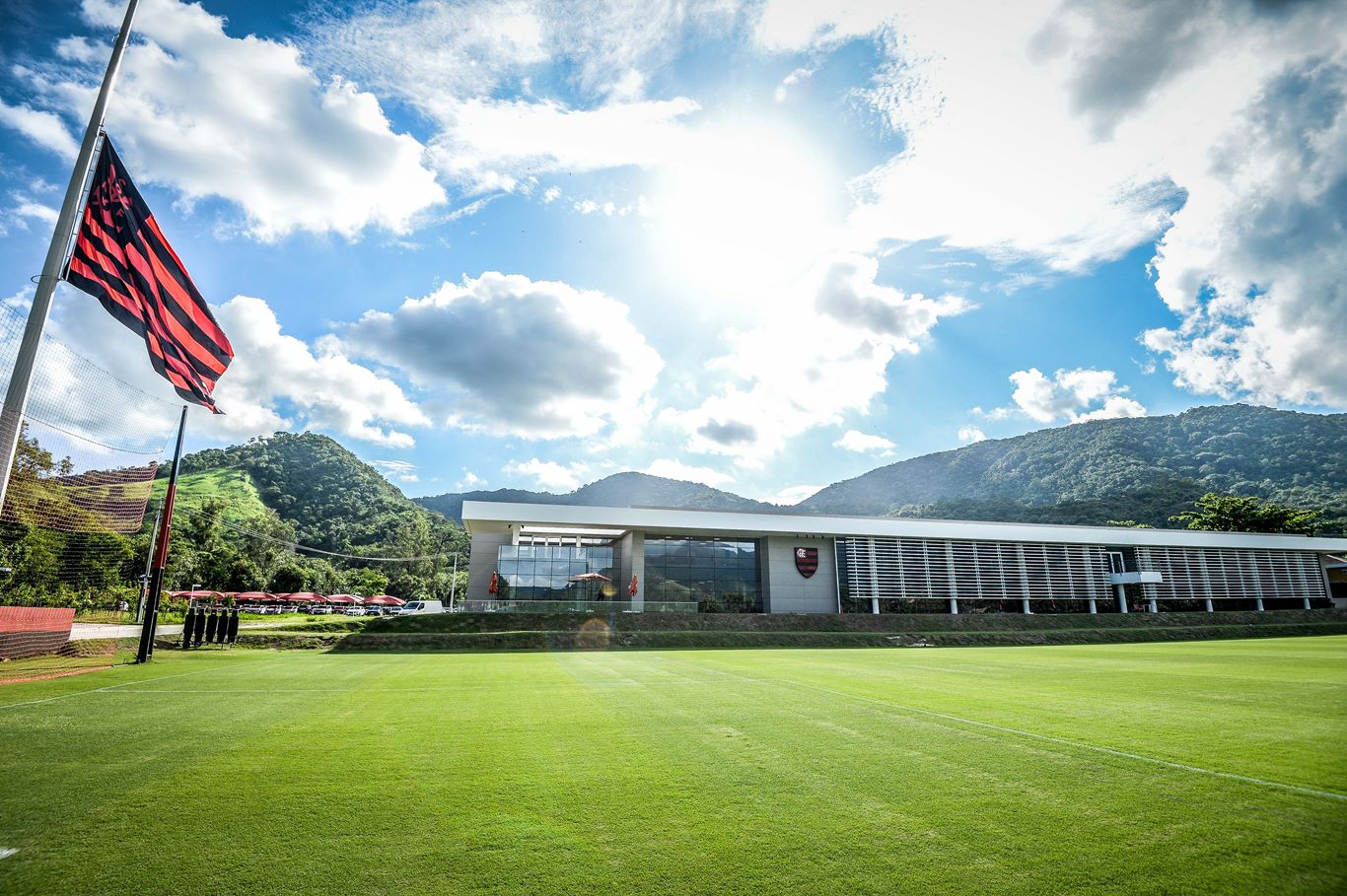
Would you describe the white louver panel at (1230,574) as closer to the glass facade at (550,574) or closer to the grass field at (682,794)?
the glass facade at (550,574)

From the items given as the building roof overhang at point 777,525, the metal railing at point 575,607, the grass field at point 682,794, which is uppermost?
the building roof overhang at point 777,525

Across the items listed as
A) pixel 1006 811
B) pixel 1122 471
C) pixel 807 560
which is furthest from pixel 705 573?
pixel 1122 471

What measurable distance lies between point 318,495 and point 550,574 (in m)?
70.7

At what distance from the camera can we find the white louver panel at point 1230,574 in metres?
50.4

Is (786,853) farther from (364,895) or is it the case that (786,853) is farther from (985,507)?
(985,507)

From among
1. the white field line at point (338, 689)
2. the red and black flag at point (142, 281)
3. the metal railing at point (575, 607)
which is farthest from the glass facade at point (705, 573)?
the red and black flag at point (142, 281)

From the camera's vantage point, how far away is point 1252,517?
228 feet

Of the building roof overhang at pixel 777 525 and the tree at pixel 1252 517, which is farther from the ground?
the tree at pixel 1252 517

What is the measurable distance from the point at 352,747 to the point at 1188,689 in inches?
477

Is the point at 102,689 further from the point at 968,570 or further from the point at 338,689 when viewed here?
the point at 968,570

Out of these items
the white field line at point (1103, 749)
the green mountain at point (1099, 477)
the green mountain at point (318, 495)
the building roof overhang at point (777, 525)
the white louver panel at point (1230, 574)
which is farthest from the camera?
the green mountain at point (318, 495)

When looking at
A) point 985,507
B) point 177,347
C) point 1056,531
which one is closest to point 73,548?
point 177,347

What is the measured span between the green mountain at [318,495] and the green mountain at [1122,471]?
6188cm

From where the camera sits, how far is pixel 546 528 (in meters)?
44.3
